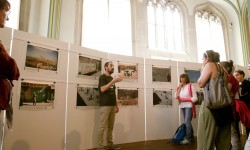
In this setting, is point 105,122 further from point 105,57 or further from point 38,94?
point 105,57

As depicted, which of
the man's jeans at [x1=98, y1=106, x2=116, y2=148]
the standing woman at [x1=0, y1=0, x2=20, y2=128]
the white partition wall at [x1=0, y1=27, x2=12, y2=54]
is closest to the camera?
the standing woman at [x1=0, y1=0, x2=20, y2=128]

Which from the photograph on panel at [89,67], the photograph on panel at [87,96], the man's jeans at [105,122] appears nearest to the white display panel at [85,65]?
the photograph on panel at [89,67]

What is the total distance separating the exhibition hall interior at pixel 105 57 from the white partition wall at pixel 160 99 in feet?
0.08

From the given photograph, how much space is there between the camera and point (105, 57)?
4605 mm

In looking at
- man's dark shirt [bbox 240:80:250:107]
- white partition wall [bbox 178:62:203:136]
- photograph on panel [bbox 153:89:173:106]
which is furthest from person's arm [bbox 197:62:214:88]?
white partition wall [bbox 178:62:203:136]

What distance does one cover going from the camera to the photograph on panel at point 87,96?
4.04 m

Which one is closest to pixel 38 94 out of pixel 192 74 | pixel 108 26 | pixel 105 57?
pixel 105 57

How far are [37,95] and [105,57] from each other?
170 cm

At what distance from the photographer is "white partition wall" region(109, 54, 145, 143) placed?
4691mm

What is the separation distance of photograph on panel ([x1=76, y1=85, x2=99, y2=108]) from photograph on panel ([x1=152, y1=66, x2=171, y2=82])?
1.73m

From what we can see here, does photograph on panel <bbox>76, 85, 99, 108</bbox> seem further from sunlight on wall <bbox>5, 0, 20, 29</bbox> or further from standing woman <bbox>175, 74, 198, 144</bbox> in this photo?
sunlight on wall <bbox>5, 0, 20, 29</bbox>

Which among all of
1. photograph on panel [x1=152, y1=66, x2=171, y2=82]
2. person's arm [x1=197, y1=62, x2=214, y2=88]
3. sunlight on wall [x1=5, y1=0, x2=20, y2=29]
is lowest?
person's arm [x1=197, y1=62, x2=214, y2=88]

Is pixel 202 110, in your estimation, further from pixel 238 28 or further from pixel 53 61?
pixel 238 28

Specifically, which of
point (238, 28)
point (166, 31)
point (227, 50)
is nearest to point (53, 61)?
point (166, 31)
